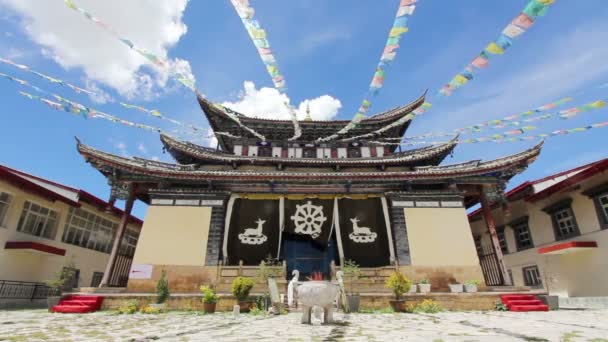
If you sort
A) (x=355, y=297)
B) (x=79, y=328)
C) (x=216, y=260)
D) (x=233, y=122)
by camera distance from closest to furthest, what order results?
(x=79, y=328) < (x=355, y=297) < (x=216, y=260) < (x=233, y=122)

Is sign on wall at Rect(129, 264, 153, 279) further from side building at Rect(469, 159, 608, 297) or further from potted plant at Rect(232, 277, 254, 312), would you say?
side building at Rect(469, 159, 608, 297)

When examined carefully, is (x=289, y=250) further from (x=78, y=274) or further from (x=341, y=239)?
(x=78, y=274)

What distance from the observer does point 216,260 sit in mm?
12375

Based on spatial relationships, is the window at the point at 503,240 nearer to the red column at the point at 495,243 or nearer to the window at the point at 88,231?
the red column at the point at 495,243

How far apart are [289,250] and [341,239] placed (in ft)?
9.25

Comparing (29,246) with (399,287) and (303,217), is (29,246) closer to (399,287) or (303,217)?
(303,217)

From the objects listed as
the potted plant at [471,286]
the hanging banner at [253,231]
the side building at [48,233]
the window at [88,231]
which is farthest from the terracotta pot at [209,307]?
the window at [88,231]

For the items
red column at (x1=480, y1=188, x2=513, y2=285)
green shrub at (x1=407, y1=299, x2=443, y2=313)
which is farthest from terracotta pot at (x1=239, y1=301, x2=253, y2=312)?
red column at (x1=480, y1=188, x2=513, y2=285)

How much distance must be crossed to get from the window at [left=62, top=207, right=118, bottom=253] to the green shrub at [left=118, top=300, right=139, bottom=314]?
8159mm

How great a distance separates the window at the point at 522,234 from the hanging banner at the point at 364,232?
808 centimetres

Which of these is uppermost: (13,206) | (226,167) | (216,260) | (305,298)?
(226,167)

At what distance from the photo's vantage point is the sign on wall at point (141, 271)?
466 inches

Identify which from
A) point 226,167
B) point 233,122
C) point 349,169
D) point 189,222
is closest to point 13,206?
point 189,222

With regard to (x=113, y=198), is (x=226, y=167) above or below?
above
